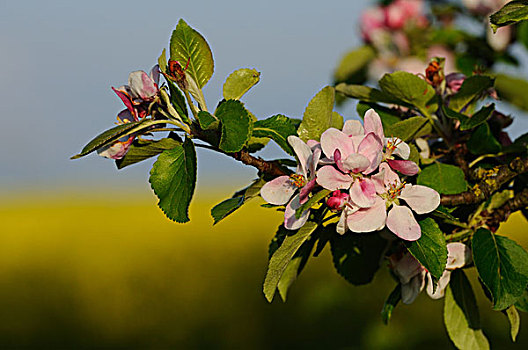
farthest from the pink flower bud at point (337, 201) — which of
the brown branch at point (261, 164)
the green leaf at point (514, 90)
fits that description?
the green leaf at point (514, 90)

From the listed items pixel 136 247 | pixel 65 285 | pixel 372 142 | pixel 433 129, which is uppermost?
pixel 372 142

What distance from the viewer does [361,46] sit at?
2266 mm

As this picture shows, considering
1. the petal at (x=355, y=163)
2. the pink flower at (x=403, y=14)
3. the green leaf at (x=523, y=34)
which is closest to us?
the petal at (x=355, y=163)

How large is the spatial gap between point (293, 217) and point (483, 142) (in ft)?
0.94

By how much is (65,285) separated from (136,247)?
1.34 m

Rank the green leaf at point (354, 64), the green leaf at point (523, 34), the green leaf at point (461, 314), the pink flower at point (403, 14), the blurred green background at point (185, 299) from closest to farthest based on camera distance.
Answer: the green leaf at point (461, 314) → the green leaf at point (523, 34) → the green leaf at point (354, 64) → the pink flower at point (403, 14) → the blurred green background at point (185, 299)

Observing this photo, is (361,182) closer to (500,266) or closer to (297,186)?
(297,186)

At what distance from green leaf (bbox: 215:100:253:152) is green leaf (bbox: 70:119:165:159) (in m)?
0.07

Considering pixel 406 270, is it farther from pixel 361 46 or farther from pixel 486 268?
pixel 361 46

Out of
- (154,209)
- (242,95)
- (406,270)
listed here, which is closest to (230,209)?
(242,95)

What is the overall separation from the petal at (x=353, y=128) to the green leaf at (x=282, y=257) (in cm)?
11

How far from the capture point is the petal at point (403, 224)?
62cm

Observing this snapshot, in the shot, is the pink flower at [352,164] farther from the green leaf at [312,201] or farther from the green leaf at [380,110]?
the green leaf at [380,110]

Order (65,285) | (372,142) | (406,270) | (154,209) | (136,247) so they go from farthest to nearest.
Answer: (154,209), (136,247), (65,285), (406,270), (372,142)
